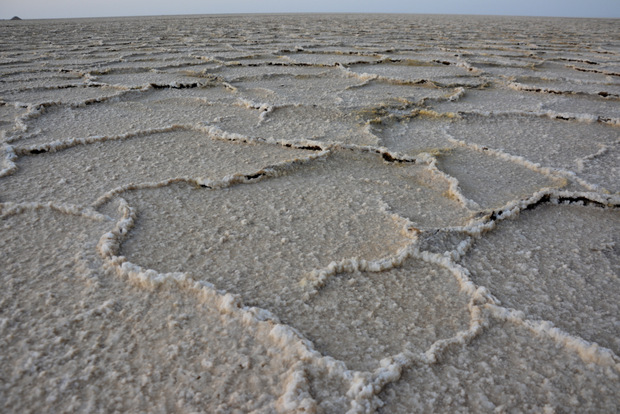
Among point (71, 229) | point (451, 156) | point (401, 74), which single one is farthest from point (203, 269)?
point (401, 74)

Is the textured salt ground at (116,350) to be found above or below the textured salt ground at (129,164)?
below

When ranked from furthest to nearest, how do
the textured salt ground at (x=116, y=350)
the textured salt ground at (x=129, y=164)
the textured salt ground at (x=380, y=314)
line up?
the textured salt ground at (x=129, y=164) → the textured salt ground at (x=380, y=314) → the textured salt ground at (x=116, y=350)

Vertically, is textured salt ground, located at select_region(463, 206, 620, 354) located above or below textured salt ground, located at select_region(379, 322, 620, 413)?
above

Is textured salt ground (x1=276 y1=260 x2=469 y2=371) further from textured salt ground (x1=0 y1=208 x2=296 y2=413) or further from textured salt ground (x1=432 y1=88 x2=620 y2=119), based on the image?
textured salt ground (x1=432 y1=88 x2=620 y2=119)

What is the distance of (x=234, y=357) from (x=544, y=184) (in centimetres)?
115

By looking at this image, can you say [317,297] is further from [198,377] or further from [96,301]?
[96,301]

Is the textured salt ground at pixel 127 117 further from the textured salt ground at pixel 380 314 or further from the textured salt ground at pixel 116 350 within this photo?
the textured salt ground at pixel 380 314

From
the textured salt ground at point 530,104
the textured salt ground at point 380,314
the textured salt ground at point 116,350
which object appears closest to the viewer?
the textured salt ground at point 116,350

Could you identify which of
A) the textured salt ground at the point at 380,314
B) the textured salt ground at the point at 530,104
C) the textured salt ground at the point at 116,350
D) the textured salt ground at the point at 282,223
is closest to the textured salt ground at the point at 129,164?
the textured salt ground at the point at 282,223

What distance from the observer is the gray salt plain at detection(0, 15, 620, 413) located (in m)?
0.68

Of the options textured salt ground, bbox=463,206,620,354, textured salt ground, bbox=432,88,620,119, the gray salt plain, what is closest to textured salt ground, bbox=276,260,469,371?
the gray salt plain

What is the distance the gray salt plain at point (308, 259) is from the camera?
26.8 inches

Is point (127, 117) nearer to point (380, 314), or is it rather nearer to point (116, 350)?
point (116, 350)

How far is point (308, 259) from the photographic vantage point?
100cm
